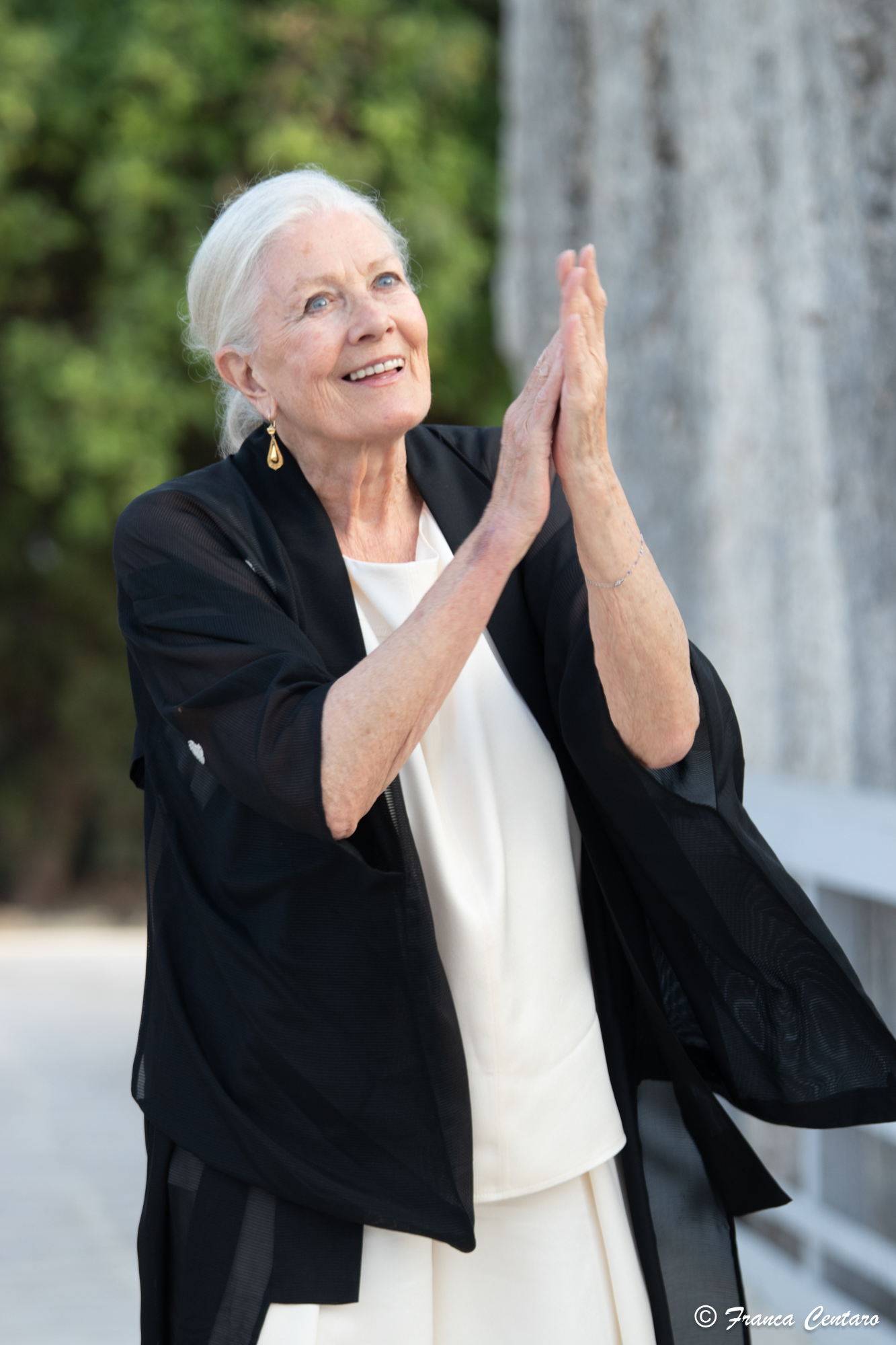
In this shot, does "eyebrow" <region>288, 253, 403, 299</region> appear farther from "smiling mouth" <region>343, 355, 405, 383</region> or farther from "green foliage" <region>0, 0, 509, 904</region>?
"green foliage" <region>0, 0, 509, 904</region>

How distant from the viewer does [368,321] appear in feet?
4.36

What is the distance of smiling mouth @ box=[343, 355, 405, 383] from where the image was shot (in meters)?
1.34

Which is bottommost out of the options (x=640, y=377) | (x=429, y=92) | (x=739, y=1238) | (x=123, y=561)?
(x=739, y=1238)

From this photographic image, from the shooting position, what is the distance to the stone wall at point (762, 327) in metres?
3.03

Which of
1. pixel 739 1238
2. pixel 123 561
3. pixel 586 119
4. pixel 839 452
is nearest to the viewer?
pixel 123 561

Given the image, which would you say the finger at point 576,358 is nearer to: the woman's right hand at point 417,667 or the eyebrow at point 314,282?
the woman's right hand at point 417,667

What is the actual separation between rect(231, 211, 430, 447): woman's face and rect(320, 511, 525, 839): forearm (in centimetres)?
27

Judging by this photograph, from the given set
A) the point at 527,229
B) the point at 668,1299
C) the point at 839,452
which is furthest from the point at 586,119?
the point at 668,1299

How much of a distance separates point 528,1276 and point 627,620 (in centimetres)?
65

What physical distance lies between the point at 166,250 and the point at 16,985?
3705 mm

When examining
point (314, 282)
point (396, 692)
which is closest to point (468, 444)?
point (314, 282)

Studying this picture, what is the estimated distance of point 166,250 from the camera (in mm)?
6816

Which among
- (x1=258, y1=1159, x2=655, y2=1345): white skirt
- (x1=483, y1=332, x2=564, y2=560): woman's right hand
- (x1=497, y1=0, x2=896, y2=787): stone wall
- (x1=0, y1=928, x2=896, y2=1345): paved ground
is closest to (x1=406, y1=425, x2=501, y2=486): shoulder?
(x1=483, y1=332, x2=564, y2=560): woman's right hand

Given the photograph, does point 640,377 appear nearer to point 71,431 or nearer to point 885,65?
point 885,65
